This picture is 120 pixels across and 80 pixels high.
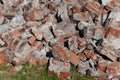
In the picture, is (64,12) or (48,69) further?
(64,12)

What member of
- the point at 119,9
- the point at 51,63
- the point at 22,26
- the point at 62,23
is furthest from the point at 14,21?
the point at 119,9

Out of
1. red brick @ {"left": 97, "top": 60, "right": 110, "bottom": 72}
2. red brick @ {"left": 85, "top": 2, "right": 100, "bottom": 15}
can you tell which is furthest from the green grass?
red brick @ {"left": 85, "top": 2, "right": 100, "bottom": 15}

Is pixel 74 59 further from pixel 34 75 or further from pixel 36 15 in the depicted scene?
pixel 36 15

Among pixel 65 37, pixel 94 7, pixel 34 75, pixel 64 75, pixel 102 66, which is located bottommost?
pixel 34 75

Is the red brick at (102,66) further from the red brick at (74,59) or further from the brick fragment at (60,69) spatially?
the brick fragment at (60,69)

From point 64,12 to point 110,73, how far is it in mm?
3565

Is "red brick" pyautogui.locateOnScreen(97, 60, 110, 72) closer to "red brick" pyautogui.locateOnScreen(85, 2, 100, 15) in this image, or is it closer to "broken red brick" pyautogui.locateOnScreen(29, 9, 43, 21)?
"red brick" pyautogui.locateOnScreen(85, 2, 100, 15)

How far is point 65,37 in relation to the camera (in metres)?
14.7

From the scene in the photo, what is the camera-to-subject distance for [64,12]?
15.5 m

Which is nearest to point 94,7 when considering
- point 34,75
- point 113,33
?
point 113,33

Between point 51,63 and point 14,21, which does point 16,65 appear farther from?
point 14,21

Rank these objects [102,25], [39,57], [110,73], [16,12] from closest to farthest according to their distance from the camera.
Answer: [110,73]
[39,57]
[102,25]
[16,12]

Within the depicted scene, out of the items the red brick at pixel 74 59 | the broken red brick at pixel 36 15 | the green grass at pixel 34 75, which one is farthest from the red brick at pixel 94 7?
the green grass at pixel 34 75

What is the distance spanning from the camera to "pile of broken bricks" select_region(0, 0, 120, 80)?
1346 cm
